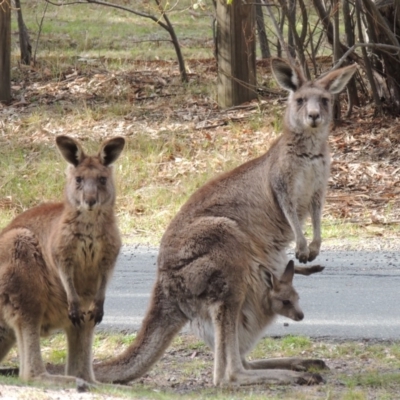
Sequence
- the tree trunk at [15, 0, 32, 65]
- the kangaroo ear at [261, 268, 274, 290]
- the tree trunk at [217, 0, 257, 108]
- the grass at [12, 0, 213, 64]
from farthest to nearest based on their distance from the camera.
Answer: the grass at [12, 0, 213, 64]
the tree trunk at [15, 0, 32, 65]
the tree trunk at [217, 0, 257, 108]
the kangaroo ear at [261, 268, 274, 290]

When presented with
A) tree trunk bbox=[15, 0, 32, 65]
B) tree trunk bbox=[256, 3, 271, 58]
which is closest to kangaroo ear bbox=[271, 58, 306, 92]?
tree trunk bbox=[256, 3, 271, 58]

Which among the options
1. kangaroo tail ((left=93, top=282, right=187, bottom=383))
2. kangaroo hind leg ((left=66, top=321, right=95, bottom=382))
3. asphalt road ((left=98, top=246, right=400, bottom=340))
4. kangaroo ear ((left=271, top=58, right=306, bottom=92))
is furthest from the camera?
asphalt road ((left=98, top=246, right=400, bottom=340))

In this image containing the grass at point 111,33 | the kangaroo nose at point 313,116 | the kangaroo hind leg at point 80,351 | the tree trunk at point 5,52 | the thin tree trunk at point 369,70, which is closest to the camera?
the kangaroo hind leg at point 80,351

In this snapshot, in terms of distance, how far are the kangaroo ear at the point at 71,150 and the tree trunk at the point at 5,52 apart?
355 inches

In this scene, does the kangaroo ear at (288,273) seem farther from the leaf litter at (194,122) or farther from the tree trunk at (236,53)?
the tree trunk at (236,53)

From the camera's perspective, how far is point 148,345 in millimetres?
6012

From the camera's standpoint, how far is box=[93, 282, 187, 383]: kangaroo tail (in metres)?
5.97

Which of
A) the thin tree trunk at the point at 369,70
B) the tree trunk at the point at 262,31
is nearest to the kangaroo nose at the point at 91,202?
the thin tree trunk at the point at 369,70

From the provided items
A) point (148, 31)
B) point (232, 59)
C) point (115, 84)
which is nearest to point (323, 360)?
point (232, 59)

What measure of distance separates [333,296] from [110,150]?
2.96 m

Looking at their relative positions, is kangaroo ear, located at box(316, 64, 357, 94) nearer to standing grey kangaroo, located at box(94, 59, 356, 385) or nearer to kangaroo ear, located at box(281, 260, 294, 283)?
standing grey kangaroo, located at box(94, 59, 356, 385)

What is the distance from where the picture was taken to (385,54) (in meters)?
13.4

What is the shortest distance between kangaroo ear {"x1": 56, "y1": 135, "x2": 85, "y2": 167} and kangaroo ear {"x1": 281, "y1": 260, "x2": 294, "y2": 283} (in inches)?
63.0

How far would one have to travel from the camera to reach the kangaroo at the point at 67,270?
5.67 meters
